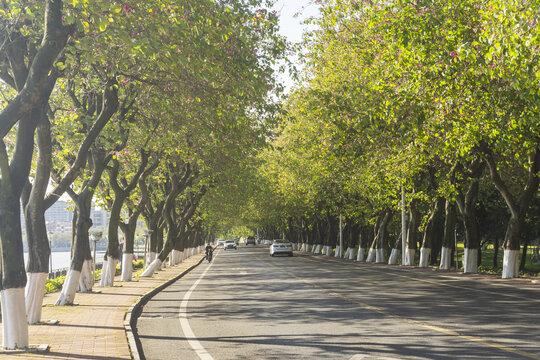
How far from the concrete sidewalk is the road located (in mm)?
515

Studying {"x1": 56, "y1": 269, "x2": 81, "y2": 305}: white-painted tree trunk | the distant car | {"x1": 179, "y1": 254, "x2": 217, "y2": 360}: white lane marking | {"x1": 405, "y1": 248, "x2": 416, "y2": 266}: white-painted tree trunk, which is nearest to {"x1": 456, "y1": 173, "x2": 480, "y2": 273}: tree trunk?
{"x1": 405, "y1": 248, "x2": 416, "y2": 266}: white-painted tree trunk

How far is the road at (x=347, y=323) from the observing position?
8.83 m

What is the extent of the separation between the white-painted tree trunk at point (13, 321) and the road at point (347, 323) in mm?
1870

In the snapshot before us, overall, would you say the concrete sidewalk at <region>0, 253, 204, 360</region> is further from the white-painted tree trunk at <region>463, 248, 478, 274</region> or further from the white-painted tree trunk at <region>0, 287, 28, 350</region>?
the white-painted tree trunk at <region>463, 248, 478, 274</region>

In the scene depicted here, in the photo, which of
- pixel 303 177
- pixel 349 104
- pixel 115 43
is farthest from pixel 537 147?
pixel 303 177

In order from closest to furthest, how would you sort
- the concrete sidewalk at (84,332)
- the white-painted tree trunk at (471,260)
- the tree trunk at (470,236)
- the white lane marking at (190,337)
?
the concrete sidewalk at (84,332)
the white lane marking at (190,337)
the white-painted tree trunk at (471,260)
the tree trunk at (470,236)

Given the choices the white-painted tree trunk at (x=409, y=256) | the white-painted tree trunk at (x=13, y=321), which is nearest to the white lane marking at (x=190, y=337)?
the white-painted tree trunk at (x=13, y=321)

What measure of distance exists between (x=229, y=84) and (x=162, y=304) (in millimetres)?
6413

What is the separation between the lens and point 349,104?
2302 centimetres

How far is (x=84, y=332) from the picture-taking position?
10961mm

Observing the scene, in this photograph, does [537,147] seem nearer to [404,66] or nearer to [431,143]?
[431,143]

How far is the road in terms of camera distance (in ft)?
29.0

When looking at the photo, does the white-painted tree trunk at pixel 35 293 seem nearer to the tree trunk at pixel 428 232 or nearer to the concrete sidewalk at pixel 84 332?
the concrete sidewalk at pixel 84 332

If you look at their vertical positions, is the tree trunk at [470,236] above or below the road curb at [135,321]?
above
